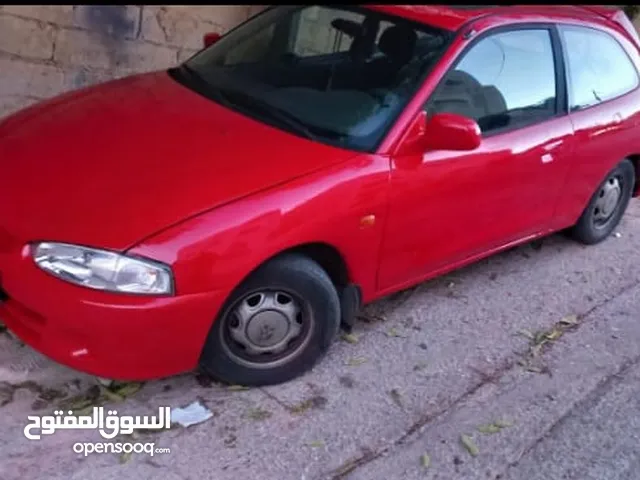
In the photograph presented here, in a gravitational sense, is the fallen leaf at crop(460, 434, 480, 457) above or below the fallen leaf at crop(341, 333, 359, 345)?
below

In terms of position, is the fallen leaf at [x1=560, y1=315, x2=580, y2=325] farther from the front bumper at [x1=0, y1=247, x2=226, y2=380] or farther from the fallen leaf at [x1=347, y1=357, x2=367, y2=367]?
the front bumper at [x1=0, y1=247, x2=226, y2=380]

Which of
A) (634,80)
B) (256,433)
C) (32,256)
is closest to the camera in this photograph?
(32,256)

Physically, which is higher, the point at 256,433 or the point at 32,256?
the point at 32,256

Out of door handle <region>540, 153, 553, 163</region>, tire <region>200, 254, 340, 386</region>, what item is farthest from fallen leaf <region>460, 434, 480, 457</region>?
door handle <region>540, 153, 553, 163</region>

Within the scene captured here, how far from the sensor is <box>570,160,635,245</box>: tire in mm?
5059

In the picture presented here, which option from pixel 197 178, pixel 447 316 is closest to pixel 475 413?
pixel 447 316

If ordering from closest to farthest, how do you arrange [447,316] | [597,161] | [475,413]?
[475,413]
[447,316]
[597,161]

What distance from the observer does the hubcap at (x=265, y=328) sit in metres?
3.25

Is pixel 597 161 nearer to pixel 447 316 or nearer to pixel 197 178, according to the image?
pixel 447 316

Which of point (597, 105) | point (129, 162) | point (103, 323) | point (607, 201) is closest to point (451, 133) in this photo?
A: point (129, 162)

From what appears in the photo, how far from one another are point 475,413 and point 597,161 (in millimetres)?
1993

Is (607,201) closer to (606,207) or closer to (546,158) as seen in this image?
(606,207)

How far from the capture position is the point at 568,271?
16.0ft

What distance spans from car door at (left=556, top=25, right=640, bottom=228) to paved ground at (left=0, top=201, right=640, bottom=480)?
0.75 m
